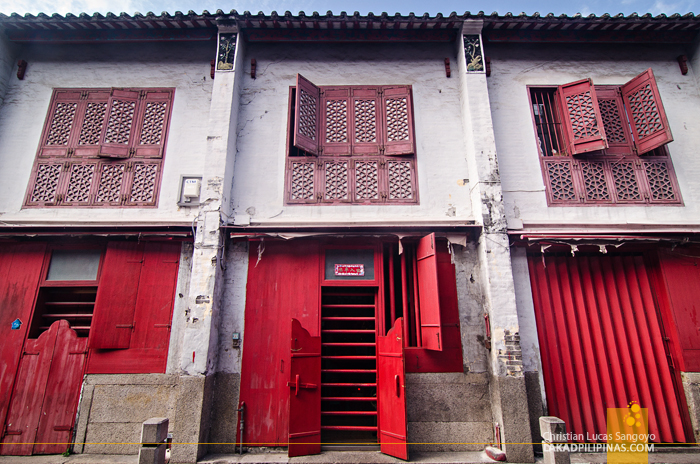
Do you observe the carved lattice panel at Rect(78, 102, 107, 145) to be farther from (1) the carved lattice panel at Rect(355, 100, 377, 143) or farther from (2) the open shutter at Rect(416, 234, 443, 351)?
(2) the open shutter at Rect(416, 234, 443, 351)

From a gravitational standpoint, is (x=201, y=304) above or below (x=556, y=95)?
below

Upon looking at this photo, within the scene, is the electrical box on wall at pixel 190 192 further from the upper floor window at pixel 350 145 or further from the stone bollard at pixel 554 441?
the stone bollard at pixel 554 441

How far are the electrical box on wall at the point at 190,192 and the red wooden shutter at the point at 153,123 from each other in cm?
90

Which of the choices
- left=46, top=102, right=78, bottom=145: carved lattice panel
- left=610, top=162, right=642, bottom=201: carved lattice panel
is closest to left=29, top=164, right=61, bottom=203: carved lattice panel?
left=46, top=102, right=78, bottom=145: carved lattice panel

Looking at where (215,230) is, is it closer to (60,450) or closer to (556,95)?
(60,450)

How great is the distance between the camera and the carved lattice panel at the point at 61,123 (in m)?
7.01

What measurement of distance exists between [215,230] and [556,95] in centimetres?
767

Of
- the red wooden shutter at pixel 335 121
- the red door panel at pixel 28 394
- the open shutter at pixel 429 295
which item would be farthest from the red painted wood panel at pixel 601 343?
the red door panel at pixel 28 394

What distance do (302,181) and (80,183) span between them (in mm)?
4443

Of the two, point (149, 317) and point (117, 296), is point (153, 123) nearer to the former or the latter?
point (117, 296)

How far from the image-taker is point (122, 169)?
22.5ft

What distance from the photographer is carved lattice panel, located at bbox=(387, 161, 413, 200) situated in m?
6.73

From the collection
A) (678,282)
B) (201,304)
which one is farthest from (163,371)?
(678,282)

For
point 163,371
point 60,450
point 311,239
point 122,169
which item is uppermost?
point 122,169
